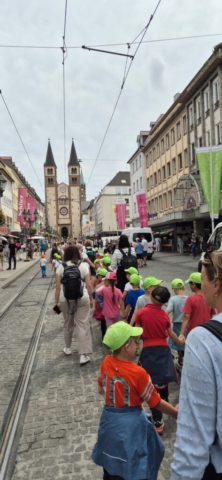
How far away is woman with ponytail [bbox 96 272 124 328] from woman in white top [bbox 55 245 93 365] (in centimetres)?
34

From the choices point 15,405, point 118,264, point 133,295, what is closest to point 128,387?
point 15,405

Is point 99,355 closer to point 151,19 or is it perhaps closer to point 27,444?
point 27,444

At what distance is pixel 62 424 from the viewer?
12.6 ft

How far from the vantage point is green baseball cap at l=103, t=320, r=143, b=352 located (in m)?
2.40

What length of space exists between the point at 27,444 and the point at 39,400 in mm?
924

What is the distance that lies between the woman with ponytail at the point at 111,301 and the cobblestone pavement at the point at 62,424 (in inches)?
25.4

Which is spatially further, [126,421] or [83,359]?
[83,359]

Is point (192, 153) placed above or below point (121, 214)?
above

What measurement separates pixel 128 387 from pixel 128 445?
313 mm

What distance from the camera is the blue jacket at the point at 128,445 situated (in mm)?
2139

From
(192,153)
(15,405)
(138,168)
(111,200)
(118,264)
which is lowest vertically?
(15,405)

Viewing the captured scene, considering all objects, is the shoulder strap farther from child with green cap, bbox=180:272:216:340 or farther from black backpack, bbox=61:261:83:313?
black backpack, bbox=61:261:83:313

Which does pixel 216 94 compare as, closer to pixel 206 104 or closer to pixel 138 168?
pixel 206 104

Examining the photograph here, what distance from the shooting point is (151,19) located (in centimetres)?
911
